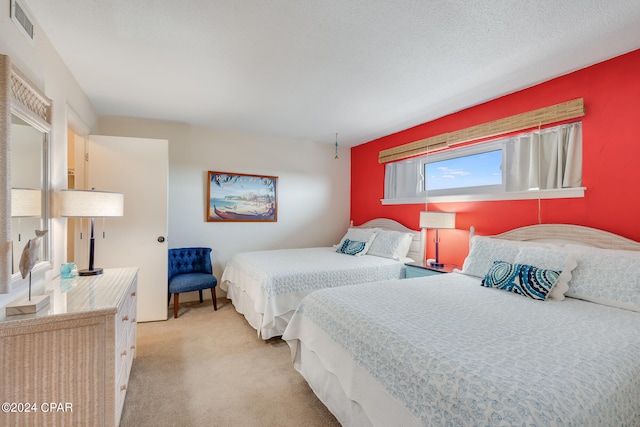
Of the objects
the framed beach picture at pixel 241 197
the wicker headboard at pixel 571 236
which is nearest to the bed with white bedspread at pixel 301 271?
the framed beach picture at pixel 241 197

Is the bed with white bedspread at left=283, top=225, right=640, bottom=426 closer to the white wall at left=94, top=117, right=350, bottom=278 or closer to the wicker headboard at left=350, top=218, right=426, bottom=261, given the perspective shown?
the wicker headboard at left=350, top=218, right=426, bottom=261

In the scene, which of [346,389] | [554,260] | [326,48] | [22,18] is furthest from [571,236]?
[22,18]

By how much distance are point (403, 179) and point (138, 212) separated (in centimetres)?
347

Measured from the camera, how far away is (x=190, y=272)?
3877 millimetres

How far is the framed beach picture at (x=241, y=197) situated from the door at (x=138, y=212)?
0.85 m

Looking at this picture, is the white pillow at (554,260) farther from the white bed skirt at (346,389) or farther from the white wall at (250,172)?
the white wall at (250,172)

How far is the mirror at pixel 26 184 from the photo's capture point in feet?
4.97

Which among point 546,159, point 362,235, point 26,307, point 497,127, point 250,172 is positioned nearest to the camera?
point 26,307

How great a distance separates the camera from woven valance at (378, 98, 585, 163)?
7.98ft

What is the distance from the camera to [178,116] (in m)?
3.71

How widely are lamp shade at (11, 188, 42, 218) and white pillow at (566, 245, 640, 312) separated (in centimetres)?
346

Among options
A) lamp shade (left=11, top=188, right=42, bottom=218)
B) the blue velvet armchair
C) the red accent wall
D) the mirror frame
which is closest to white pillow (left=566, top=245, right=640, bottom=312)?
the red accent wall

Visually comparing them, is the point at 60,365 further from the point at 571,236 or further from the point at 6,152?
the point at 571,236

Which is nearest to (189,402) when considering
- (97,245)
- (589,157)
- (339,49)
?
(97,245)
